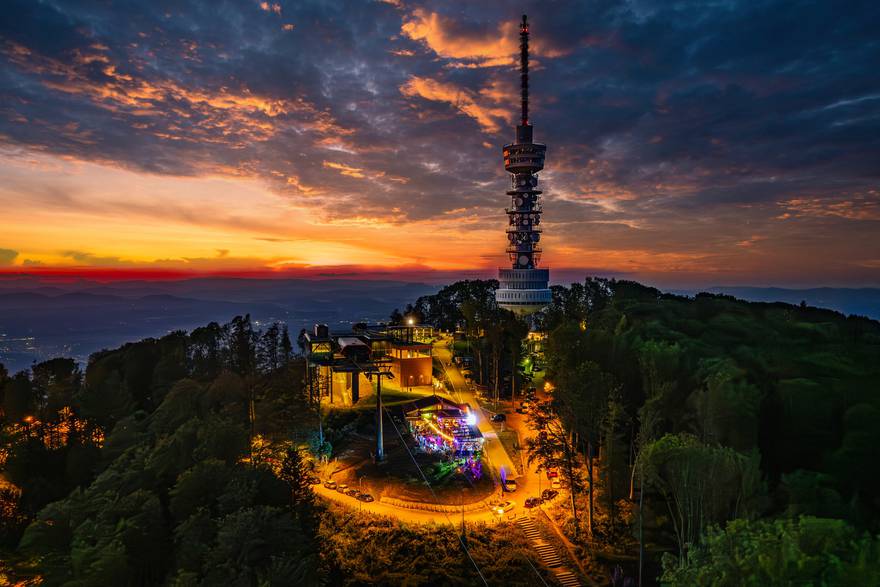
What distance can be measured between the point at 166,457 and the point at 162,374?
122 feet

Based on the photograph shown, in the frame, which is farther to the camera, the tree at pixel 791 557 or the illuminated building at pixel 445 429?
the illuminated building at pixel 445 429

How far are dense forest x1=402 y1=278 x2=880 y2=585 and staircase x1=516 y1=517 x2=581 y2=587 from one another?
117 inches

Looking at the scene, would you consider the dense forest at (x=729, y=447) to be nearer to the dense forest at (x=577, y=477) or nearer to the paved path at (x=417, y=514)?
the dense forest at (x=577, y=477)

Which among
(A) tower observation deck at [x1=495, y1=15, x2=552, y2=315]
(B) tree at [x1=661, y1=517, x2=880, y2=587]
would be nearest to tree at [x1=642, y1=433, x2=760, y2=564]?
(B) tree at [x1=661, y1=517, x2=880, y2=587]

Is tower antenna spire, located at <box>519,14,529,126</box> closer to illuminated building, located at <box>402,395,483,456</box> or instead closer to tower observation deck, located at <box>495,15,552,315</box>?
tower observation deck, located at <box>495,15,552,315</box>

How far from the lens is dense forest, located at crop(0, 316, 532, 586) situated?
2147 centimetres

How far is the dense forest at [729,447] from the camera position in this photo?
15.3 meters

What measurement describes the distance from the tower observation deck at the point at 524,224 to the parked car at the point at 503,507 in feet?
325

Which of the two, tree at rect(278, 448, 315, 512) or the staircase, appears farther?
tree at rect(278, 448, 315, 512)

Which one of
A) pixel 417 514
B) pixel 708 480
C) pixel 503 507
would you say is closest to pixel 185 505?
pixel 417 514

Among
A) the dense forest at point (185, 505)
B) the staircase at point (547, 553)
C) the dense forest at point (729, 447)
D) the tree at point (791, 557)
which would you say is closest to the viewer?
the tree at point (791, 557)

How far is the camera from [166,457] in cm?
3014

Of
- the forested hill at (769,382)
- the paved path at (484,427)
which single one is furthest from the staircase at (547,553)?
the forested hill at (769,382)

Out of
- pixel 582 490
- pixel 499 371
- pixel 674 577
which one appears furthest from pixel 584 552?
pixel 499 371
